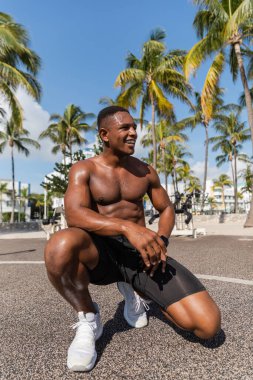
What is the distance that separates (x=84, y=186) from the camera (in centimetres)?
189

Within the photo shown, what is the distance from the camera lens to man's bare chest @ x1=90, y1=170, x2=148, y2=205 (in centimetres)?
196

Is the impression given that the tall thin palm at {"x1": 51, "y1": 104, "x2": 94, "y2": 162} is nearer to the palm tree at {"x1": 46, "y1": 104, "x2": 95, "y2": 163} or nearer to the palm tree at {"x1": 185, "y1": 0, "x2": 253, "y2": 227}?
the palm tree at {"x1": 46, "y1": 104, "x2": 95, "y2": 163}

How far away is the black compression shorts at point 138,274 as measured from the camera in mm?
1713

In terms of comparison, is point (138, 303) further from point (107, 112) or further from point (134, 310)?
point (107, 112)

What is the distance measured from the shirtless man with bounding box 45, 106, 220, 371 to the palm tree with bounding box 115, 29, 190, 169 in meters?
16.5

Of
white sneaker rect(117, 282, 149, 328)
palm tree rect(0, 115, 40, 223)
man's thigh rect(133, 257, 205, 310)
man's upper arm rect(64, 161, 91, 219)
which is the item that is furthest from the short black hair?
palm tree rect(0, 115, 40, 223)

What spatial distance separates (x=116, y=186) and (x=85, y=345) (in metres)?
0.95

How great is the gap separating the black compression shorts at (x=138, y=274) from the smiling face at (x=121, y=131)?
60cm

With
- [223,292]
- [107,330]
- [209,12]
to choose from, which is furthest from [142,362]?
[209,12]

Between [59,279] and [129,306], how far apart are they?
0.62 m

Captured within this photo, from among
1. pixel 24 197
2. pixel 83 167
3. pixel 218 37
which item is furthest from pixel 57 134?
pixel 83 167

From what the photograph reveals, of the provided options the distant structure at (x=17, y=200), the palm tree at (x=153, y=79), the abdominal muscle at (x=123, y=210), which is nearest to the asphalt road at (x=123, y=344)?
the abdominal muscle at (x=123, y=210)

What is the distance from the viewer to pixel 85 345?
1604 mm

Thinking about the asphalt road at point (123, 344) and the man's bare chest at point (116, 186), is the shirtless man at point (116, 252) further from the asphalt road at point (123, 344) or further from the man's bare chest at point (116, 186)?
the asphalt road at point (123, 344)
